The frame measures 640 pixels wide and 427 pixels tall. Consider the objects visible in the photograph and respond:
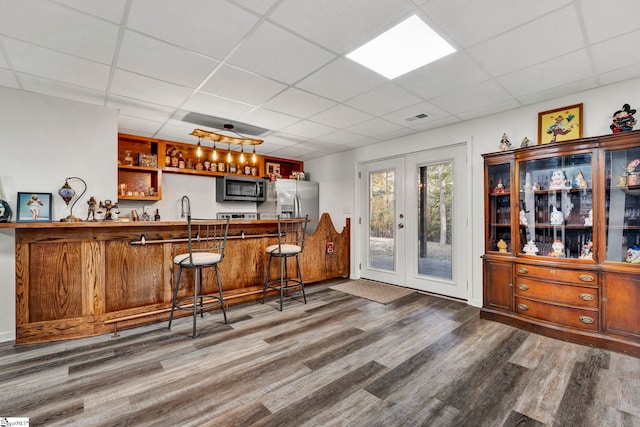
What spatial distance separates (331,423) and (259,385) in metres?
0.61

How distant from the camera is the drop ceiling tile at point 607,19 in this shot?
179cm

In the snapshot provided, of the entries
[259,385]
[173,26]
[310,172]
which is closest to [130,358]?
[259,385]

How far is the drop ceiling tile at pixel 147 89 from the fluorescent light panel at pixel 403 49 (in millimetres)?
1849

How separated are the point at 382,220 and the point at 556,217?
245cm

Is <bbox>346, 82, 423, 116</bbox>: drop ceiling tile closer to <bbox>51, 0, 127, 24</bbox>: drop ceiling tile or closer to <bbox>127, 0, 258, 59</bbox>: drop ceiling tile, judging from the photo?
<bbox>127, 0, 258, 59</bbox>: drop ceiling tile

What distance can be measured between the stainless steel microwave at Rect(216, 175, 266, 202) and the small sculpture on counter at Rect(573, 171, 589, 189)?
4.86 metres

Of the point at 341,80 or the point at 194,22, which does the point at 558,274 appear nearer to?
the point at 341,80

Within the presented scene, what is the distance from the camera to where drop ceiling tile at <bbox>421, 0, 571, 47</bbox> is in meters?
1.78

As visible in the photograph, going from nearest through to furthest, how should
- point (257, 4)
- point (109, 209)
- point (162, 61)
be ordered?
point (257, 4), point (162, 61), point (109, 209)

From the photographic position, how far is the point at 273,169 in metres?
6.41

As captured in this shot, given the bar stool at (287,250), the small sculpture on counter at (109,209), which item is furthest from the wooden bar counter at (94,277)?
the bar stool at (287,250)

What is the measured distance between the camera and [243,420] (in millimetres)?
1695

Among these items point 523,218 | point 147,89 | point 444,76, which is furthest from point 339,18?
point 523,218

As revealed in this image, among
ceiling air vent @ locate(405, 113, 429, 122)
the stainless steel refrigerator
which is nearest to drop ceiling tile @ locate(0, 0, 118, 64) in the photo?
ceiling air vent @ locate(405, 113, 429, 122)
